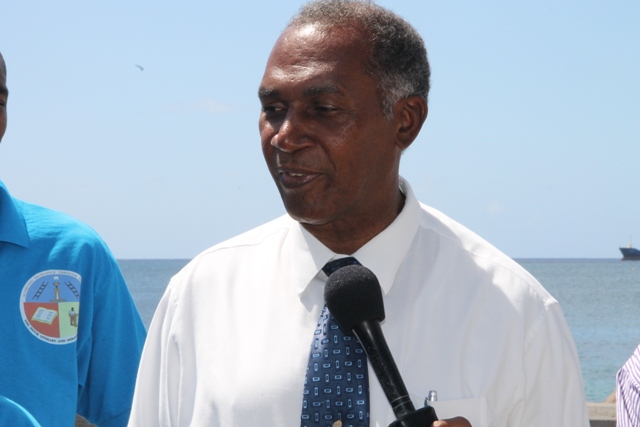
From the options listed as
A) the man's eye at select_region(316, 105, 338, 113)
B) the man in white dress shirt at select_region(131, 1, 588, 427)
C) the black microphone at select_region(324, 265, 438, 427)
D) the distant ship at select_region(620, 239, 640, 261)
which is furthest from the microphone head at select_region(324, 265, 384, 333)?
the distant ship at select_region(620, 239, 640, 261)

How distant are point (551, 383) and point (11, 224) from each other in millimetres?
1996

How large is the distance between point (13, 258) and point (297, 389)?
4.51ft

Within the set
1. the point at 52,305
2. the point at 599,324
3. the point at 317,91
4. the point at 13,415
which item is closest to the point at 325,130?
the point at 317,91

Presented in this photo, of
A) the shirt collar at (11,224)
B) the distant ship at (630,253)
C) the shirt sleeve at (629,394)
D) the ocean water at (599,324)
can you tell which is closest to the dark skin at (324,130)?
the shirt collar at (11,224)

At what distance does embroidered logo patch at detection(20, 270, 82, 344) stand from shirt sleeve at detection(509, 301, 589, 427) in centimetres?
167

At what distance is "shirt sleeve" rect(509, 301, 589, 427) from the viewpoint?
3.03m

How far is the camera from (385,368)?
2480 millimetres

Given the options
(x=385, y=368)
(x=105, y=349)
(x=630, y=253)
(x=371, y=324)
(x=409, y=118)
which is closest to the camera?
(x=385, y=368)

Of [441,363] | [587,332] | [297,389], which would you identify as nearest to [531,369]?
[441,363]

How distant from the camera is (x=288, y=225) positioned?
350cm

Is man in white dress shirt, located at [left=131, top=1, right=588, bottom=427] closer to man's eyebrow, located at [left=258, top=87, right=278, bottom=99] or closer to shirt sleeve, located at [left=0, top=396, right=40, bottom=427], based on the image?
man's eyebrow, located at [left=258, top=87, right=278, bottom=99]

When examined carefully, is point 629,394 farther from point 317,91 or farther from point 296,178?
point 317,91

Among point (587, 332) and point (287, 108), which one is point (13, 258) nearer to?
point (287, 108)

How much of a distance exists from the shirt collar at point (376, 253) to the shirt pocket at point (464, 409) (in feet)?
1.37
